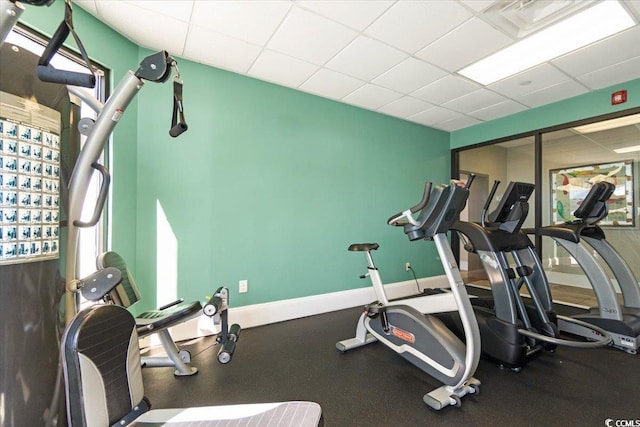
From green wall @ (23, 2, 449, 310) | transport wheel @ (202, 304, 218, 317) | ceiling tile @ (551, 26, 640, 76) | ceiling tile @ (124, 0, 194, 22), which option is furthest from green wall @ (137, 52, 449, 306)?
ceiling tile @ (551, 26, 640, 76)

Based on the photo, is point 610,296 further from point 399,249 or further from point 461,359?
point 399,249

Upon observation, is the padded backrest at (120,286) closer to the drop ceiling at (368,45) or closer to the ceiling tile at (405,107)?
the drop ceiling at (368,45)

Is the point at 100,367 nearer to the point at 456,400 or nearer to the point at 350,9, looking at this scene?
the point at 456,400

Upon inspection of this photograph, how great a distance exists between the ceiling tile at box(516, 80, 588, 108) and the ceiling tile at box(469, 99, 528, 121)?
11cm

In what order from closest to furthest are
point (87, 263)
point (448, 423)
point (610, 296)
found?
point (448, 423), point (87, 263), point (610, 296)

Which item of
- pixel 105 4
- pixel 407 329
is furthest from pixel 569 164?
pixel 105 4

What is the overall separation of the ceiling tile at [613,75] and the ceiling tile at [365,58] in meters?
2.18

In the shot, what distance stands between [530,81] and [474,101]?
2.05ft

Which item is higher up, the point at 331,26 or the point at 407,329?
the point at 331,26

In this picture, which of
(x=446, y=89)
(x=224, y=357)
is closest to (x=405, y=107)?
(x=446, y=89)

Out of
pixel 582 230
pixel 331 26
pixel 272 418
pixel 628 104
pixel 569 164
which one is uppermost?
pixel 331 26

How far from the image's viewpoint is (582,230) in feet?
8.69

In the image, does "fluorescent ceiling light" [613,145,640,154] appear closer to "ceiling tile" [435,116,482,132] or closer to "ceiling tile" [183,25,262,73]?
"ceiling tile" [435,116,482,132]

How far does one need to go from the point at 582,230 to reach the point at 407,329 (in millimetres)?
2157
